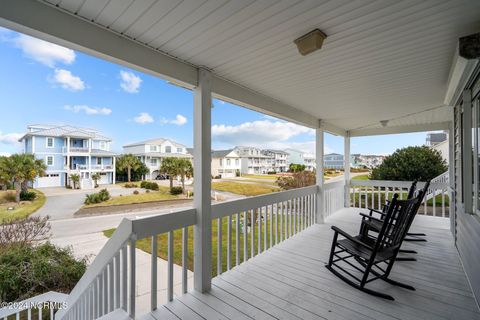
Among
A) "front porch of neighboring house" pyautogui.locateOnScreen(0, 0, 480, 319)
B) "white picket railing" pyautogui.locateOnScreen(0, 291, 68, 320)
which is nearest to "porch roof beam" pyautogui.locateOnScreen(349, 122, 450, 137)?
"front porch of neighboring house" pyautogui.locateOnScreen(0, 0, 480, 319)

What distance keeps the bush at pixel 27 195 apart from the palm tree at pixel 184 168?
2.68 m

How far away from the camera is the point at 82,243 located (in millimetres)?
5312

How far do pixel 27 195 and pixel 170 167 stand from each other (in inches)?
103

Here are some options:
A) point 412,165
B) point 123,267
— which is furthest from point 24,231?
point 412,165

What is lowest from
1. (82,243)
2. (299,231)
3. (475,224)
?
(82,243)

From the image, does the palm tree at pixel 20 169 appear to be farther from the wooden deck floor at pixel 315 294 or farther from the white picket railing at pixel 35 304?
the wooden deck floor at pixel 315 294

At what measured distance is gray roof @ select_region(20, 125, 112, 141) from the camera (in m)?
4.30

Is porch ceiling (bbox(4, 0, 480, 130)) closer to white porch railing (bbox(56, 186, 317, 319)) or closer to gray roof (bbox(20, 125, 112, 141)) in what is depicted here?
white porch railing (bbox(56, 186, 317, 319))

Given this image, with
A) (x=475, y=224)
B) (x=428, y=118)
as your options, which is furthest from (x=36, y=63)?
(x=428, y=118)

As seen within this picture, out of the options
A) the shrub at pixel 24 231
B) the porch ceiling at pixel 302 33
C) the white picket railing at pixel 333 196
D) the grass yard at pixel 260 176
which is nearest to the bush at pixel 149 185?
the shrub at pixel 24 231

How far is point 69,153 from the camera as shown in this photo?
4645 millimetres

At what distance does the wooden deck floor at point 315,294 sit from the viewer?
190cm

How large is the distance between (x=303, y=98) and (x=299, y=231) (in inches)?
102

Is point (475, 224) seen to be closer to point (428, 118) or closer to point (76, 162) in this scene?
point (428, 118)
